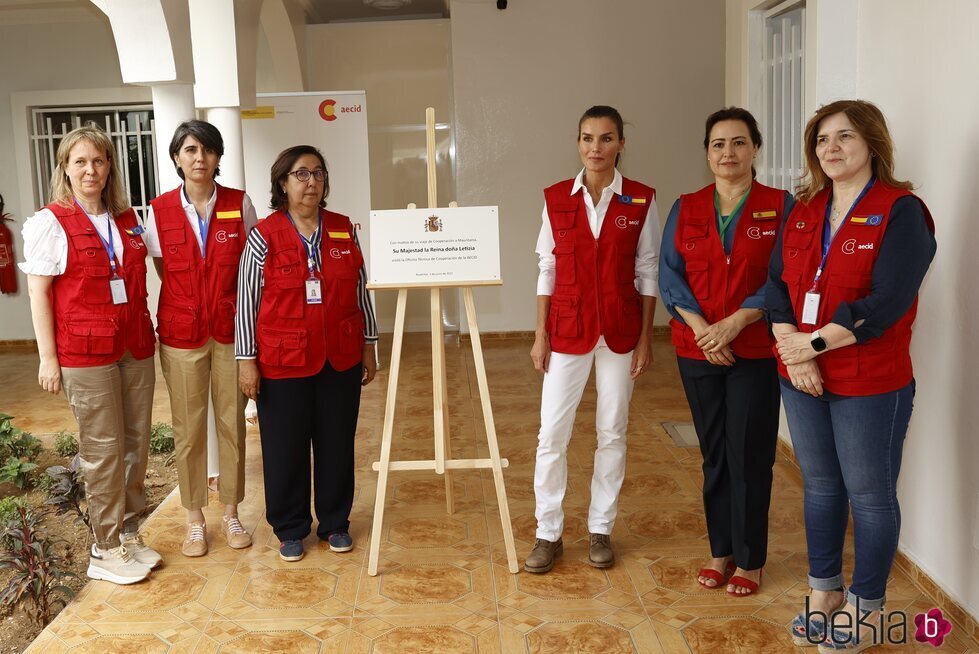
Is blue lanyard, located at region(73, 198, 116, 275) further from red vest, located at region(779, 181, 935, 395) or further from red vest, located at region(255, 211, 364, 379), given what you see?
red vest, located at region(779, 181, 935, 395)

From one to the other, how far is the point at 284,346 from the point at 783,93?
316cm

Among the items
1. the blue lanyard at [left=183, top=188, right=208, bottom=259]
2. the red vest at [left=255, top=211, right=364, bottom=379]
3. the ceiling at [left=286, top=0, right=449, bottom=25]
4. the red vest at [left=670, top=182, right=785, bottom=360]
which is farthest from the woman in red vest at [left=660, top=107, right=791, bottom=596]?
the ceiling at [left=286, top=0, right=449, bottom=25]

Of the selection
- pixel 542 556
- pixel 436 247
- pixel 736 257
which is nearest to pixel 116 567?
pixel 542 556

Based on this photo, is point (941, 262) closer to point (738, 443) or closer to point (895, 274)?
point (895, 274)

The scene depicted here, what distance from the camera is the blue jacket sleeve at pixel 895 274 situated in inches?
103

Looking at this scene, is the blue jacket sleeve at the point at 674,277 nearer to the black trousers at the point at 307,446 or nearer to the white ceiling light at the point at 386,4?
the black trousers at the point at 307,446

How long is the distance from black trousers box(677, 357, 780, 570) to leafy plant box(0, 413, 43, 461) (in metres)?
4.18

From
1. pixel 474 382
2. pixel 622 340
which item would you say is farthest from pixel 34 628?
pixel 474 382

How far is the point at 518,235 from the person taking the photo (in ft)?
29.7

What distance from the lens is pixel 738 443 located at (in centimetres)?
323

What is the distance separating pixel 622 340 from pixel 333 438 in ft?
4.19

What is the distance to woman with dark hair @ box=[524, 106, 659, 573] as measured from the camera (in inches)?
133

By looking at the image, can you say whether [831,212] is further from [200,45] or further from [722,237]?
A: [200,45]

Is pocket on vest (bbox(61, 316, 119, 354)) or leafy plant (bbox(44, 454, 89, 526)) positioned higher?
pocket on vest (bbox(61, 316, 119, 354))
